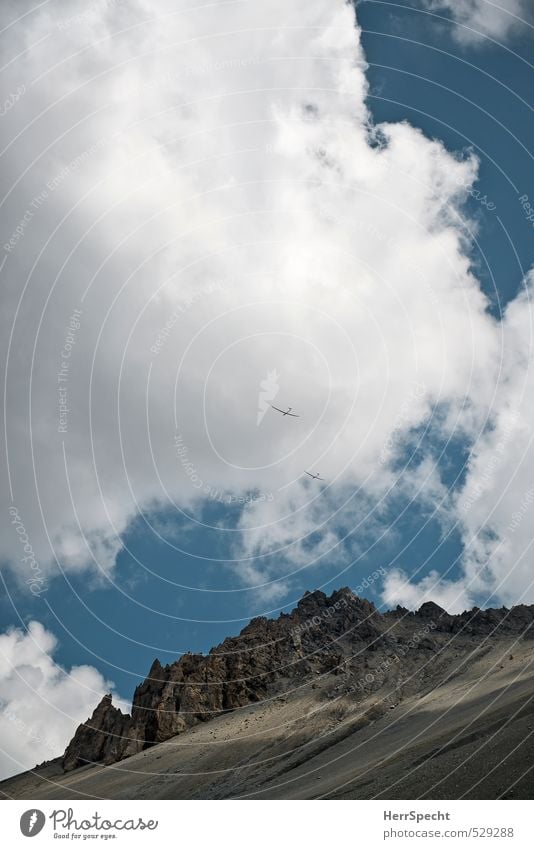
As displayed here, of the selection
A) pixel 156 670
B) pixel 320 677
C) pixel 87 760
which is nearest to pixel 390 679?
pixel 320 677

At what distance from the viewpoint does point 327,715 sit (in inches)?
3578

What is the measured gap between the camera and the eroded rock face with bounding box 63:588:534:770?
11525 centimetres

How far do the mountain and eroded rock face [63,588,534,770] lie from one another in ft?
1.07

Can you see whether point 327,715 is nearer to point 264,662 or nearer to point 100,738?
point 264,662
